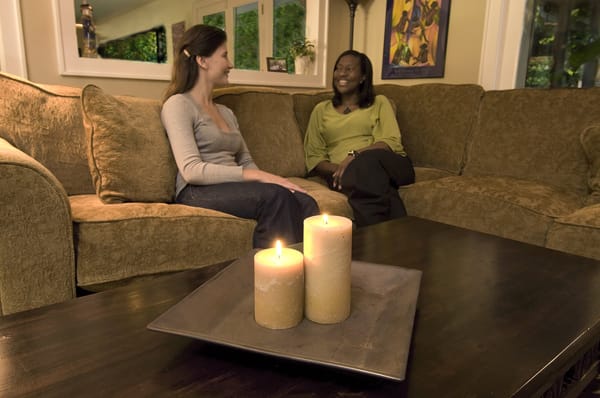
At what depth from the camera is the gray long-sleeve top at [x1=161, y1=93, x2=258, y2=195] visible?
1.65 m

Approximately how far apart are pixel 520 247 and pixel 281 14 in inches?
121

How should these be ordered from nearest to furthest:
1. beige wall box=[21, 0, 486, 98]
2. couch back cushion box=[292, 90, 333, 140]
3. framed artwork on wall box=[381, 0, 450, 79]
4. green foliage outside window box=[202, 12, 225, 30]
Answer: beige wall box=[21, 0, 486, 98]
couch back cushion box=[292, 90, 333, 140]
framed artwork on wall box=[381, 0, 450, 79]
green foliage outside window box=[202, 12, 225, 30]

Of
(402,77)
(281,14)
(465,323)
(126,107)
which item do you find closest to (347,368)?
(465,323)

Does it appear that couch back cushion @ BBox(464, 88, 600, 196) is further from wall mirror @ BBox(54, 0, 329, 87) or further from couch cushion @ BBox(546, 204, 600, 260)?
wall mirror @ BBox(54, 0, 329, 87)

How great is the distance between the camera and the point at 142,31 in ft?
12.9

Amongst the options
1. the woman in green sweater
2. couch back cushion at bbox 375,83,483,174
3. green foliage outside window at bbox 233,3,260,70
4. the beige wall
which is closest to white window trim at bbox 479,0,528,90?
the beige wall

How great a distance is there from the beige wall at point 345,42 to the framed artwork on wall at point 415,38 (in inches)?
2.0

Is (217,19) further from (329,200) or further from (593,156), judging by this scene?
(593,156)

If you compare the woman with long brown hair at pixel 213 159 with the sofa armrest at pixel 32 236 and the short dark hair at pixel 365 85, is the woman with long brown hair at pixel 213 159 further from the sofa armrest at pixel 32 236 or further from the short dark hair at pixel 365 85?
the short dark hair at pixel 365 85

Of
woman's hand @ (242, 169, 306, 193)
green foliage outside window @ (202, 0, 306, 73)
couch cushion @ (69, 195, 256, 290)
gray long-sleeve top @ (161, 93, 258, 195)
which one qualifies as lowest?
couch cushion @ (69, 195, 256, 290)

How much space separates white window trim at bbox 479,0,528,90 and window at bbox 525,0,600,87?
0.24 ft

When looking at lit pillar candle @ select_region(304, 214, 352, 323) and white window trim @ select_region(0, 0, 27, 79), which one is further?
white window trim @ select_region(0, 0, 27, 79)

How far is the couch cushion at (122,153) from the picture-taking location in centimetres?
160

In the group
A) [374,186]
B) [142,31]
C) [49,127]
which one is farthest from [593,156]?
[142,31]
